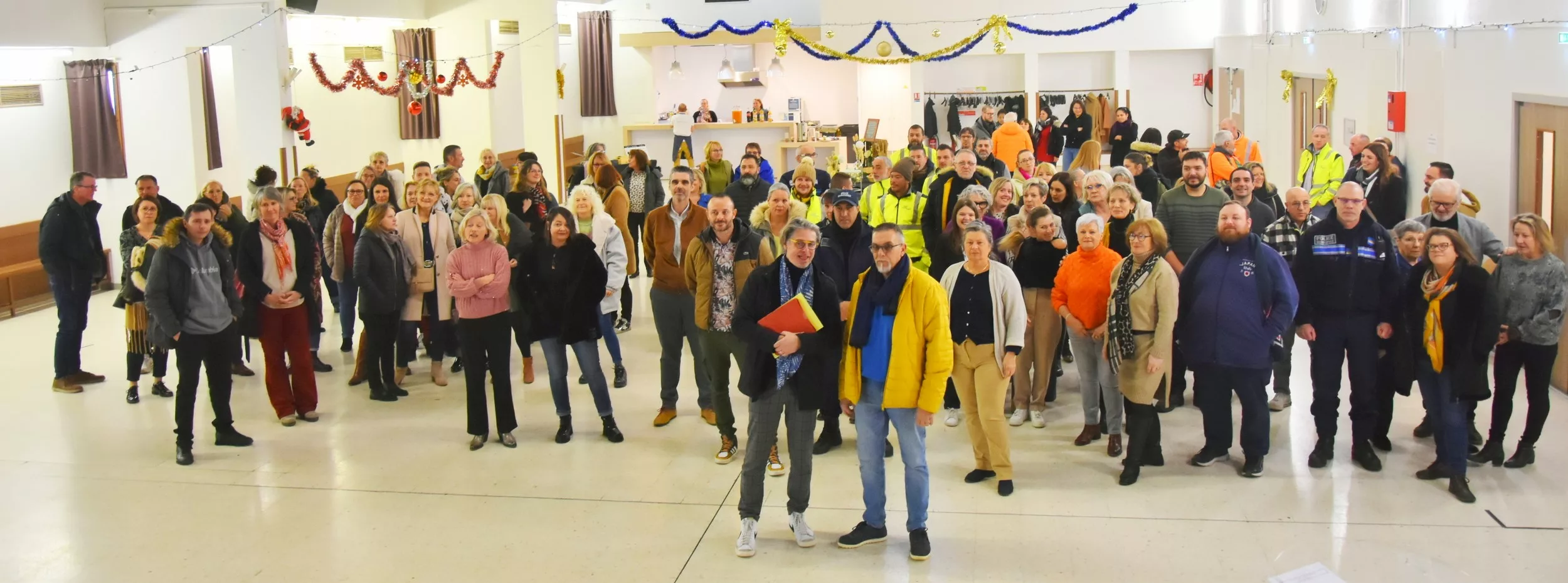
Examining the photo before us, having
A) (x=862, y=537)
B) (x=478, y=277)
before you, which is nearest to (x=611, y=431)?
(x=478, y=277)

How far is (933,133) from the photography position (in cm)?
1927

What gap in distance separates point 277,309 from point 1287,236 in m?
5.34

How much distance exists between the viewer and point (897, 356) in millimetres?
4781

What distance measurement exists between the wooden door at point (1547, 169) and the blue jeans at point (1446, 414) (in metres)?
2.09

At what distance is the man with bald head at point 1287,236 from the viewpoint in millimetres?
6707

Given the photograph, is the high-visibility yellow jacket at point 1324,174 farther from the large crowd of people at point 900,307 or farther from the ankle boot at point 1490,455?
the ankle boot at point 1490,455

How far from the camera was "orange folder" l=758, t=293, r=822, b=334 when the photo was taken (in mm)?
4816

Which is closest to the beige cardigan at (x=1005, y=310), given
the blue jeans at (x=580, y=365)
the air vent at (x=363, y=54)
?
the blue jeans at (x=580, y=365)

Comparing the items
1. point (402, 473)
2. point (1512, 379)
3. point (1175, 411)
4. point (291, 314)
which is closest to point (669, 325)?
point (402, 473)

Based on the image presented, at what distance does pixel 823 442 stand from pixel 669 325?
3.61ft

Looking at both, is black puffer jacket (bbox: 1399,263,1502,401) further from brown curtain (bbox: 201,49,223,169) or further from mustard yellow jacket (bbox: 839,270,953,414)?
brown curtain (bbox: 201,49,223,169)

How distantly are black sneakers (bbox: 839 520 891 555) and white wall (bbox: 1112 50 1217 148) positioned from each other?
1451cm

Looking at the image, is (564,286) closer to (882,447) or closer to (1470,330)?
(882,447)

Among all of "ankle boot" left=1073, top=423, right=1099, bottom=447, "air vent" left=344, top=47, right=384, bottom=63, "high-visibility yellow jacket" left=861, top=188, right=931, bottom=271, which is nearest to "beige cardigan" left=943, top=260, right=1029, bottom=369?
"ankle boot" left=1073, top=423, right=1099, bottom=447
